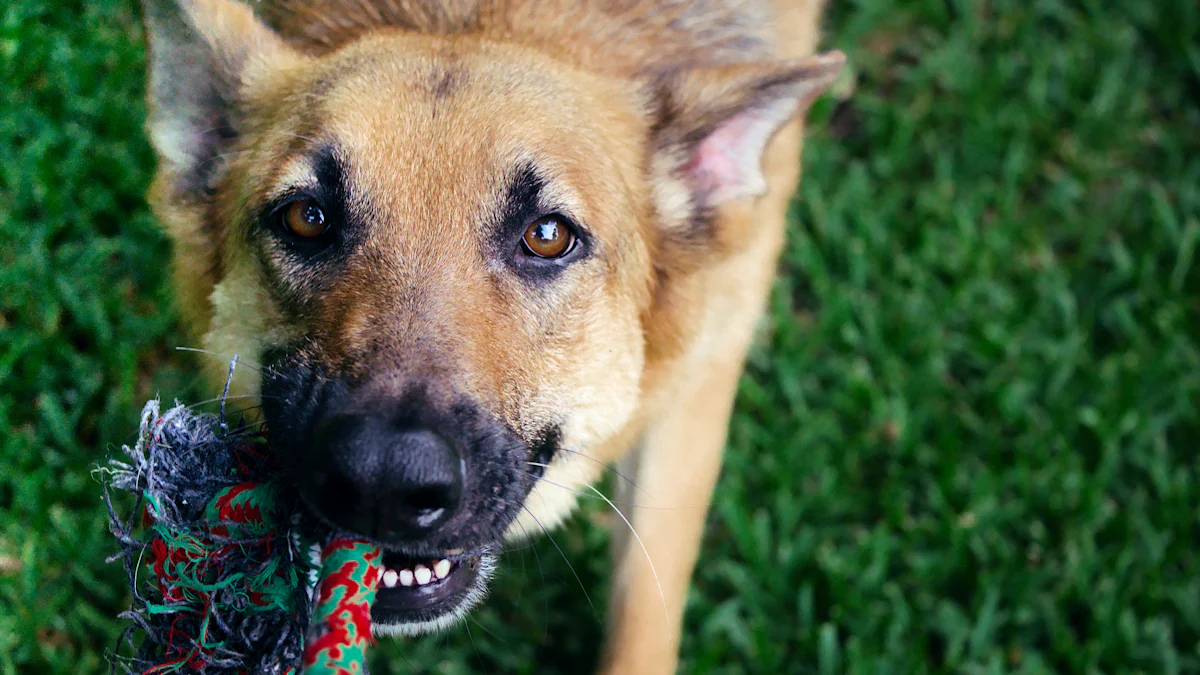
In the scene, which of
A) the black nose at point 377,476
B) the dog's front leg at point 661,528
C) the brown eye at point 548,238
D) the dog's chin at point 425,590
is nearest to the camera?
the black nose at point 377,476

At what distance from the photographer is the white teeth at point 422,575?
2.53 meters

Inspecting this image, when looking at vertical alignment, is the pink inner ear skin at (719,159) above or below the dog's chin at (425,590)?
above

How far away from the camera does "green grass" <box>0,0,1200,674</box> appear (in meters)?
Answer: 3.65

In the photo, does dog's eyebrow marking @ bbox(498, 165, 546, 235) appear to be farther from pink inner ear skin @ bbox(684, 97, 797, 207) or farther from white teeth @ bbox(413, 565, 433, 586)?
white teeth @ bbox(413, 565, 433, 586)

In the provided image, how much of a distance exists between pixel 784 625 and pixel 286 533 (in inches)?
88.9

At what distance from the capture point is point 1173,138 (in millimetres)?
5152

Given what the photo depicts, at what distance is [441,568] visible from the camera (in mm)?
2572

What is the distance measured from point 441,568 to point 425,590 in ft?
0.23

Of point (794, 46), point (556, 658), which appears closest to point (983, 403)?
point (794, 46)

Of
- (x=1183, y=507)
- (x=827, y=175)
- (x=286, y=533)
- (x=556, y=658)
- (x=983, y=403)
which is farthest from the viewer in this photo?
(x=827, y=175)

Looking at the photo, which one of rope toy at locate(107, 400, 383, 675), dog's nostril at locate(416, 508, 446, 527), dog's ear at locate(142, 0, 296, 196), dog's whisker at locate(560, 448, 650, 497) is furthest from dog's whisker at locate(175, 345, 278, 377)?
dog's whisker at locate(560, 448, 650, 497)

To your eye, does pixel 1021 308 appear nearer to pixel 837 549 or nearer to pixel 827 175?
pixel 827 175

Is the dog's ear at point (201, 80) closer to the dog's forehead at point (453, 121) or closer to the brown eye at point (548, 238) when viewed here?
the dog's forehead at point (453, 121)

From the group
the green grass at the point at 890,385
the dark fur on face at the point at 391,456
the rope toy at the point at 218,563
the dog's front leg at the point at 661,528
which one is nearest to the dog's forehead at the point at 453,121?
the dark fur on face at the point at 391,456
